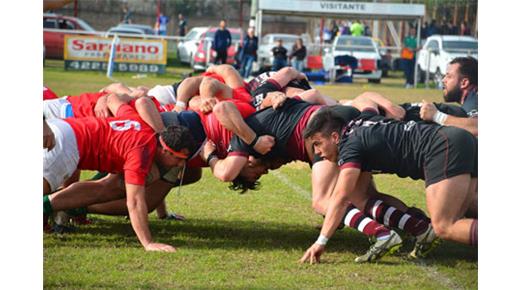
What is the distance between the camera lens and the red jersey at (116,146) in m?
6.64

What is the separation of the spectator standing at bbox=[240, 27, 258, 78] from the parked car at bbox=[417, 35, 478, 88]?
563 centimetres

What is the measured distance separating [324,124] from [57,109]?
2888 mm

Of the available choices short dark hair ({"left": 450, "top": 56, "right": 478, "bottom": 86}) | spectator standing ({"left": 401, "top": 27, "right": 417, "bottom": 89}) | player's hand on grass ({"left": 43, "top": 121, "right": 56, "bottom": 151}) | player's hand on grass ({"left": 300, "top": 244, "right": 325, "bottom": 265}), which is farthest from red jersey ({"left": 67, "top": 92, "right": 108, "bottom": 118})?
spectator standing ({"left": 401, "top": 27, "right": 417, "bottom": 89})

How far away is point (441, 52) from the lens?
94.4ft

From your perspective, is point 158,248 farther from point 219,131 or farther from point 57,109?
point 57,109

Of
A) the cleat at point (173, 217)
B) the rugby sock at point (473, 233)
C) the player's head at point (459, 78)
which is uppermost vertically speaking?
the player's head at point (459, 78)

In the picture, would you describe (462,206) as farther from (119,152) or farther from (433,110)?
(119,152)

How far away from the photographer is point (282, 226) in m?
8.04

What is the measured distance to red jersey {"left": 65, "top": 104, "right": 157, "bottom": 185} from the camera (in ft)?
21.8

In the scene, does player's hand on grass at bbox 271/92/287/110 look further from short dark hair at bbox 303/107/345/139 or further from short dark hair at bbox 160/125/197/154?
short dark hair at bbox 160/125/197/154

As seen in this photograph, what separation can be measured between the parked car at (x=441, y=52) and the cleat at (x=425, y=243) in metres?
21.7

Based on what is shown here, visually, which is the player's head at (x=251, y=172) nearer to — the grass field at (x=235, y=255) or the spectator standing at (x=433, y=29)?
the grass field at (x=235, y=255)

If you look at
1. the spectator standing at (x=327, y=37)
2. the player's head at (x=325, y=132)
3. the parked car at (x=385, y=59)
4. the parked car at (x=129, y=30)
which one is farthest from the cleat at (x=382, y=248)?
the spectator standing at (x=327, y=37)

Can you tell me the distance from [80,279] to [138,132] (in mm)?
1509
